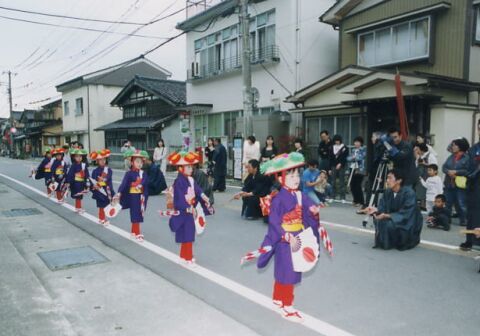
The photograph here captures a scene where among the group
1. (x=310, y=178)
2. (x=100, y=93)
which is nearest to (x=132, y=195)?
(x=310, y=178)

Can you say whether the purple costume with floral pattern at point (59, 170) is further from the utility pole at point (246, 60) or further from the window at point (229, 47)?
the window at point (229, 47)

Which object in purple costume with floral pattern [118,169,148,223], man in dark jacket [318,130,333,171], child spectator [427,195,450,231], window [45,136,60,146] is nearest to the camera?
purple costume with floral pattern [118,169,148,223]

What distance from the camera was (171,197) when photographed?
586 cm

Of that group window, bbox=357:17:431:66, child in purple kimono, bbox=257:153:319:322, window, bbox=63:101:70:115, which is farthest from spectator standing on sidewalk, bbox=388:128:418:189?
window, bbox=63:101:70:115

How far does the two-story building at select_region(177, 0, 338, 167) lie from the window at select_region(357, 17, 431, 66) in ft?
8.54

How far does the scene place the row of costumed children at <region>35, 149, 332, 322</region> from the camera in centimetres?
390

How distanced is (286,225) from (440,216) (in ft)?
16.1

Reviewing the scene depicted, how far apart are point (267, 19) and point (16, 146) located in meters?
58.5

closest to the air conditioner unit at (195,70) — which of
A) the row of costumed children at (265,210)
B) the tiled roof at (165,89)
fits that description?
the tiled roof at (165,89)

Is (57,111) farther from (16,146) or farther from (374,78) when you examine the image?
(374,78)

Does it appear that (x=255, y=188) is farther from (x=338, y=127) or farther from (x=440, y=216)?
(x=338, y=127)

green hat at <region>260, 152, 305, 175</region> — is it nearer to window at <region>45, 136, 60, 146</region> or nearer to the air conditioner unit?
the air conditioner unit

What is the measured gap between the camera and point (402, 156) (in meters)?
7.77

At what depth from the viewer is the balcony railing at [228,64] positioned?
17.2 metres
